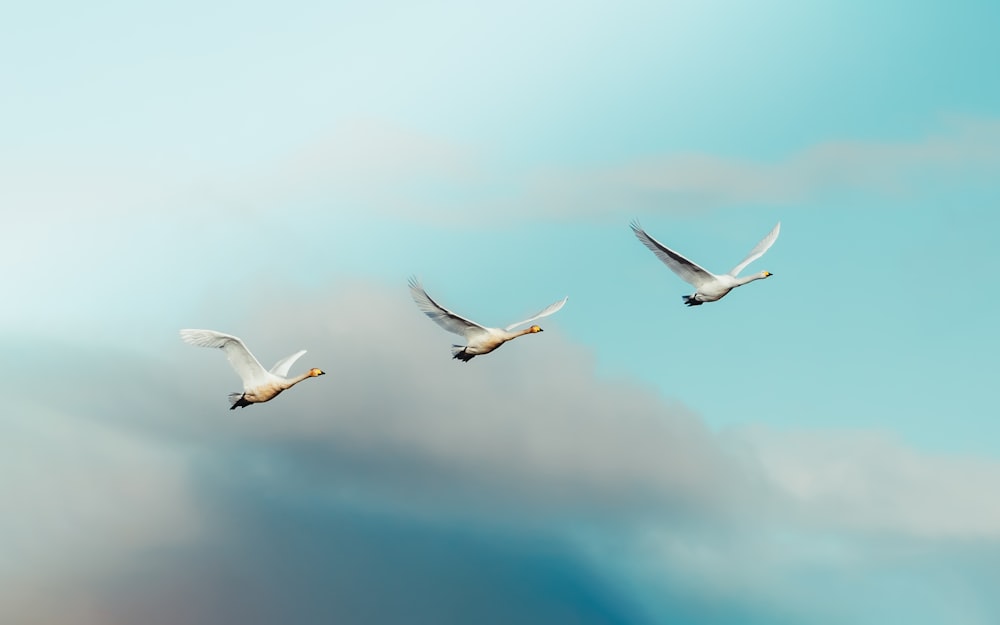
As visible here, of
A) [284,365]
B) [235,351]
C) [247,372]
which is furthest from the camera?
[284,365]

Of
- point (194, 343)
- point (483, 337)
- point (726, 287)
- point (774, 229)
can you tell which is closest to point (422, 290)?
point (483, 337)

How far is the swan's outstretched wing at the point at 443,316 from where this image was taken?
9838 cm

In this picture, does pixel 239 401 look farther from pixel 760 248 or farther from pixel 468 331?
pixel 760 248

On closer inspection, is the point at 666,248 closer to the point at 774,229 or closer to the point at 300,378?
the point at 774,229

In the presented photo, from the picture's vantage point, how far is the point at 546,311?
110 metres

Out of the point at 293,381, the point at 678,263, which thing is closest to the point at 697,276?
the point at 678,263

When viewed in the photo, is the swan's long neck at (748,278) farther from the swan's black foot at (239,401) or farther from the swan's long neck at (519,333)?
the swan's black foot at (239,401)

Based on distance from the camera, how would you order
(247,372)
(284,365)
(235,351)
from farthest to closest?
(284,365), (247,372), (235,351)

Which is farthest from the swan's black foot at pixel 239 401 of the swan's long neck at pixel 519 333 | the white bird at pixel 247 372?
the swan's long neck at pixel 519 333

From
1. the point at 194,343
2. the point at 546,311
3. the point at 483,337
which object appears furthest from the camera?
the point at 546,311

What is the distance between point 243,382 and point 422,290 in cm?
1195

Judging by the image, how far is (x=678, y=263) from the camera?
346ft

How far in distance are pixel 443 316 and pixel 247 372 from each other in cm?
1166

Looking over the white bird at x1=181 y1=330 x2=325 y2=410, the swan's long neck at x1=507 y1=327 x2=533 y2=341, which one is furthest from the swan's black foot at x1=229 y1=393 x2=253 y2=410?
the swan's long neck at x1=507 y1=327 x2=533 y2=341
